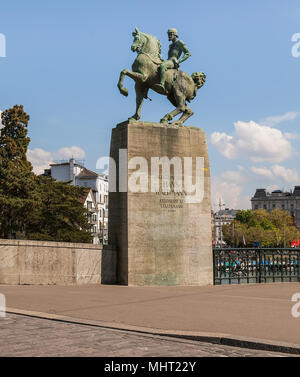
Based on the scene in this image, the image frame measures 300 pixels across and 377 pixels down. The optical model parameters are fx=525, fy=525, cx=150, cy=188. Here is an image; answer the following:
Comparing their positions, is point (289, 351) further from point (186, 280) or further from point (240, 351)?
point (186, 280)

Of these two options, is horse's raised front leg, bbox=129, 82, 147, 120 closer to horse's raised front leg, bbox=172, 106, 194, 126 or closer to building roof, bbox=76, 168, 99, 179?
horse's raised front leg, bbox=172, 106, 194, 126

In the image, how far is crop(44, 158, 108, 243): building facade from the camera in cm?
11325

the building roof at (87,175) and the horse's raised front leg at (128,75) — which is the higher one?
the building roof at (87,175)

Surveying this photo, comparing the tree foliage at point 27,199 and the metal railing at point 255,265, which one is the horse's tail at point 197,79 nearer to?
the metal railing at point 255,265

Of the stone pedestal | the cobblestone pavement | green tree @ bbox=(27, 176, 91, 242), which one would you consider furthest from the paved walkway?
→ green tree @ bbox=(27, 176, 91, 242)

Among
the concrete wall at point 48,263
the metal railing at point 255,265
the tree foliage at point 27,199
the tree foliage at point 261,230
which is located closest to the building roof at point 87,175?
the tree foliage at point 261,230

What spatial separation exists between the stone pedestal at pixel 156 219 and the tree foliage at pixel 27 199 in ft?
79.8

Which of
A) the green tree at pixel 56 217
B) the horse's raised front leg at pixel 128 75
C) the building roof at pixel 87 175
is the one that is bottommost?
the green tree at pixel 56 217

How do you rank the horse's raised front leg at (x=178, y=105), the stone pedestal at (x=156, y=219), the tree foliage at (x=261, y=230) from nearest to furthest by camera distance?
the stone pedestal at (x=156, y=219) < the horse's raised front leg at (x=178, y=105) < the tree foliage at (x=261, y=230)

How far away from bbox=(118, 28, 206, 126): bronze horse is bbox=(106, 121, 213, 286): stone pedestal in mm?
983

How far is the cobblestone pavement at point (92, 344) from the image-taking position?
640 cm

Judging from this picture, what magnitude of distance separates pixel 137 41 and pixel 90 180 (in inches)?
4059

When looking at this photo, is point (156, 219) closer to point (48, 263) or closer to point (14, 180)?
point (48, 263)
